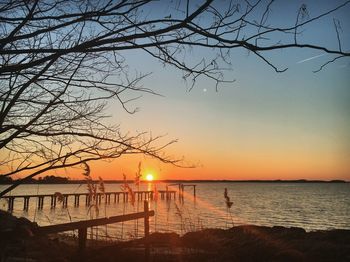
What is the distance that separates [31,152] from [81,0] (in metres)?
1.76

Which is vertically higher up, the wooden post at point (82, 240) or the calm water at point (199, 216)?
the wooden post at point (82, 240)

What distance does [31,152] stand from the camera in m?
4.20

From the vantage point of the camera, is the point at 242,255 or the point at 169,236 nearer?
the point at 242,255

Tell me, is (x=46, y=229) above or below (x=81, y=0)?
below

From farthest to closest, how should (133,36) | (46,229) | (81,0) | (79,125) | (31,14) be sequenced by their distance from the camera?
(46,229)
(79,125)
(81,0)
(31,14)
(133,36)

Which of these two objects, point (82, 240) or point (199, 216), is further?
point (199, 216)

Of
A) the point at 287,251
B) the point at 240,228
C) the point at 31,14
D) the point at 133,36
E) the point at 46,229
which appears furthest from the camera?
the point at 240,228

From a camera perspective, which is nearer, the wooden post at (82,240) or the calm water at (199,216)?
the wooden post at (82,240)

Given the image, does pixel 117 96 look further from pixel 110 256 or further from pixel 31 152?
pixel 110 256

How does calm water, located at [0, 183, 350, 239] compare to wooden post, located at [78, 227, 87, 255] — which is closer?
wooden post, located at [78, 227, 87, 255]

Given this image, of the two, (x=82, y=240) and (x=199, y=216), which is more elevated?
(x=82, y=240)

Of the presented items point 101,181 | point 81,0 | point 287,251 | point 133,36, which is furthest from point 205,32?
point 287,251

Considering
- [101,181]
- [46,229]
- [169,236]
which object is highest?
[101,181]

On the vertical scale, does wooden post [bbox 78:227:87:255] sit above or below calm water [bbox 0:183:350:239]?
above
